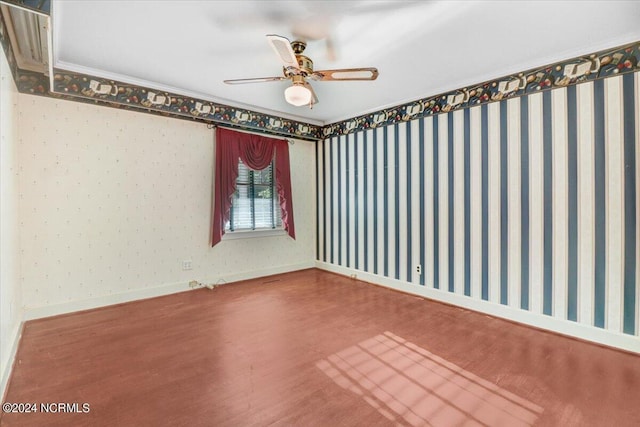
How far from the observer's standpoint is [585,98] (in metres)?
2.73

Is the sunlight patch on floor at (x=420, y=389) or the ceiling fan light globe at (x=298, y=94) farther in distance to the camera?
the ceiling fan light globe at (x=298, y=94)

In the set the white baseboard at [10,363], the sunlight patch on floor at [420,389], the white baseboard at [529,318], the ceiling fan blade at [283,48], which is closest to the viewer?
the sunlight patch on floor at [420,389]

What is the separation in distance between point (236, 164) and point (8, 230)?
104 inches

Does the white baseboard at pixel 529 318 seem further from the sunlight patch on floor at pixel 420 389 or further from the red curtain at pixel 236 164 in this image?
the red curtain at pixel 236 164

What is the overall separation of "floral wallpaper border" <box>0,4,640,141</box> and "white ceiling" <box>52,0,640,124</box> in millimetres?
96

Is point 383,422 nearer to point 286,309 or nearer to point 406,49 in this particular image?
point 286,309

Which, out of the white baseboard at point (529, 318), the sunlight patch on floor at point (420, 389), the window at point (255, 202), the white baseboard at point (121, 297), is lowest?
the sunlight patch on floor at point (420, 389)

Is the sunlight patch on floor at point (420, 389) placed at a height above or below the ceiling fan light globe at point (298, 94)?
below

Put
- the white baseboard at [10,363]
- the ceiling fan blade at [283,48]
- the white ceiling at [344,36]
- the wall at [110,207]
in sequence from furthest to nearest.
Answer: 1. the wall at [110,207]
2. the white ceiling at [344,36]
3. the ceiling fan blade at [283,48]
4. the white baseboard at [10,363]

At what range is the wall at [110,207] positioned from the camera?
10.1ft

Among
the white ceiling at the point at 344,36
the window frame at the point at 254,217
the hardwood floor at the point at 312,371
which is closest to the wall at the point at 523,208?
the hardwood floor at the point at 312,371

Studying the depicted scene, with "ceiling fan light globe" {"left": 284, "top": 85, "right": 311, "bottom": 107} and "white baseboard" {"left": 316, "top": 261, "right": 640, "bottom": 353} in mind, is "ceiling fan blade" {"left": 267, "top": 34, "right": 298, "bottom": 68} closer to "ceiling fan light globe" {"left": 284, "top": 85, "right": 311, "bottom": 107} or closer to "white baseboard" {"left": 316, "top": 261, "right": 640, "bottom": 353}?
"ceiling fan light globe" {"left": 284, "top": 85, "right": 311, "bottom": 107}

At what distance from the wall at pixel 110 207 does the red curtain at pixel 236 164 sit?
16cm

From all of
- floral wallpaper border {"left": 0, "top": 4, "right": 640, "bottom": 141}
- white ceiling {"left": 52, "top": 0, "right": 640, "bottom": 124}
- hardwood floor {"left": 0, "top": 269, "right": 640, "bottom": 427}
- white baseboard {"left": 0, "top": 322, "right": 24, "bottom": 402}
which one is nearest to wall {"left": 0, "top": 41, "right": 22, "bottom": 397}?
white baseboard {"left": 0, "top": 322, "right": 24, "bottom": 402}
